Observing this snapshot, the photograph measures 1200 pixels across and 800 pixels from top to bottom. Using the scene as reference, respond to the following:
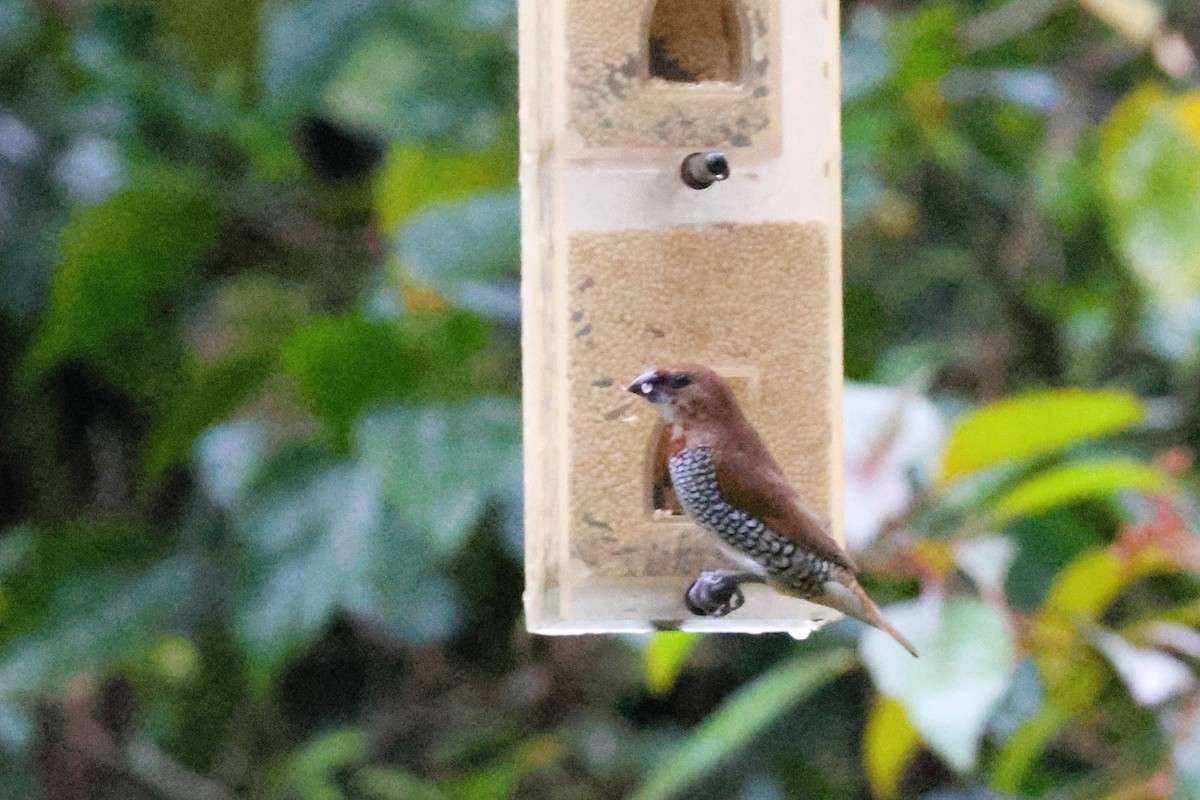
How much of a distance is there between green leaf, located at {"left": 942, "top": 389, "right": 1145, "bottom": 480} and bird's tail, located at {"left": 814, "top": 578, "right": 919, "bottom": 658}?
0.48 metres

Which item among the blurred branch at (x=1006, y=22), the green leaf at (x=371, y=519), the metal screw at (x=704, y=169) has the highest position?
the metal screw at (x=704, y=169)

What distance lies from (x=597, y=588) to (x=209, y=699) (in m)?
1.33

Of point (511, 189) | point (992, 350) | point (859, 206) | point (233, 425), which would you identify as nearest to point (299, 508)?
point (233, 425)

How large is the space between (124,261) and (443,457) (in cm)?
74

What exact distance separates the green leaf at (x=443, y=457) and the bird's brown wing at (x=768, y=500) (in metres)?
0.68

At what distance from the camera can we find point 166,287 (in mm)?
2611

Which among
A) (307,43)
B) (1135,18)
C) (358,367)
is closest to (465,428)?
(358,367)

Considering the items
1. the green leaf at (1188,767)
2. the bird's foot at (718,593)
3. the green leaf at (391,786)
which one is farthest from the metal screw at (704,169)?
the green leaf at (391,786)

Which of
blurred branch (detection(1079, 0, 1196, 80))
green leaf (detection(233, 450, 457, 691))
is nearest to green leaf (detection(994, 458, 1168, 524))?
blurred branch (detection(1079, 0, 1196, 80))

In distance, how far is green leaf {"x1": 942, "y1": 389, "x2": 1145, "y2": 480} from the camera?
1812mm

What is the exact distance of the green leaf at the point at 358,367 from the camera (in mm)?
2207

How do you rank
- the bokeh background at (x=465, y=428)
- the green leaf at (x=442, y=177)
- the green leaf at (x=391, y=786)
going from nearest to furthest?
the bokeh background at (x=465, y=428), the green leaf at (x=442, y=177), the green leaf at (x=391, y=786)

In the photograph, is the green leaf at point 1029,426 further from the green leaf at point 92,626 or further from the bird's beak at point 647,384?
the green leaf at point 92,626

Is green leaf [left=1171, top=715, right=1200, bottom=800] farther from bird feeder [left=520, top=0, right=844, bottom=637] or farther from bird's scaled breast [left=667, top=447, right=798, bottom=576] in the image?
bird's scaled breast [left=667, top=447, right=798, bottom=576]
